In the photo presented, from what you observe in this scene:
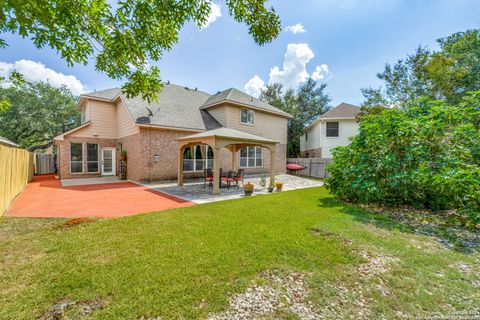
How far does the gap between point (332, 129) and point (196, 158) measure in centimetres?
1402

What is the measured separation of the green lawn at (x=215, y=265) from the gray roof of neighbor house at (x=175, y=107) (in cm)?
841

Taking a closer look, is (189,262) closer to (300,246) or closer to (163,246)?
(163,246)

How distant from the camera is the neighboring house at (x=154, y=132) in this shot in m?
12.7

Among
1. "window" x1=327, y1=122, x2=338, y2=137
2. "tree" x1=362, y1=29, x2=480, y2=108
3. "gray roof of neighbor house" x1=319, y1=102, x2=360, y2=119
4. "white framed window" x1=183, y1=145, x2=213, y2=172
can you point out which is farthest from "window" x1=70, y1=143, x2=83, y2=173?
"window" x1=327, y1=122, x2=338, y2=137

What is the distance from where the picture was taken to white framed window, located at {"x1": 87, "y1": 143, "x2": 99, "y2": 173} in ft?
48.2

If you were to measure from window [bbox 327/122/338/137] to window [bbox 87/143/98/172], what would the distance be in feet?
65.7

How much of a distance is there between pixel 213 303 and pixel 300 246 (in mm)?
2272

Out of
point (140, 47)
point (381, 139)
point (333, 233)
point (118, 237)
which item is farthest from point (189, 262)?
point (381, 139)

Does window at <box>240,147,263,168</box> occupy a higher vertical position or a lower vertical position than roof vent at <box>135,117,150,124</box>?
lower

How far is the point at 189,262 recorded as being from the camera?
360 centimetres

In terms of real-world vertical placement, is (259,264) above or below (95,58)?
below

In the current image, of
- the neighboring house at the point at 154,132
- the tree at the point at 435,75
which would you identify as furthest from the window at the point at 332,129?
the neighboring house at the point at 154,132

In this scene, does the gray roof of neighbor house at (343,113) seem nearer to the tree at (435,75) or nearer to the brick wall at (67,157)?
the tree at (435,75)

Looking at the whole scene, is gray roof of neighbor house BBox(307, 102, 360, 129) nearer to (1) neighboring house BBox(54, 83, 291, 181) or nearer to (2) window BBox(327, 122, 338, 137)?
(2) window BBox(327, 122, 338, 137)
